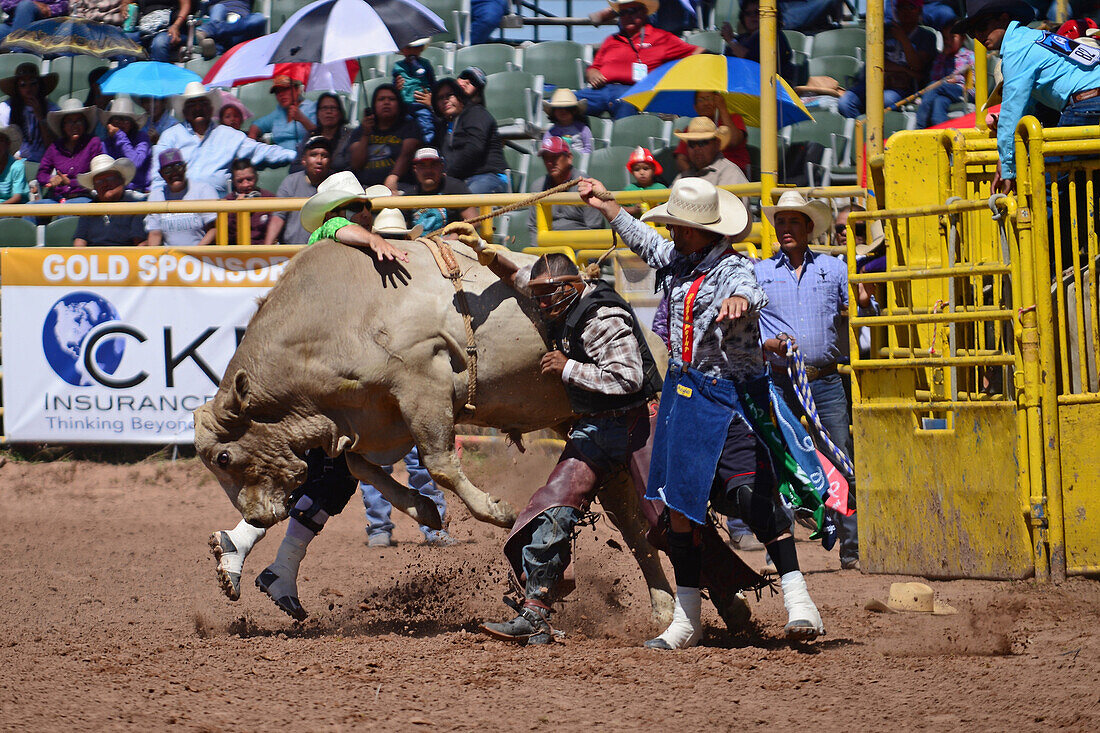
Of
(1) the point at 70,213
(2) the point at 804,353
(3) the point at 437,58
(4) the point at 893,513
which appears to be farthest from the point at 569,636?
(3) the point at 437,58

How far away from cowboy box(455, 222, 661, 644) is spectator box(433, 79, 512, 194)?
474cm

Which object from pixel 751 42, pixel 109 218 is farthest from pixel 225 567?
pixel 751 42

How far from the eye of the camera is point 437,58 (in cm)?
1258

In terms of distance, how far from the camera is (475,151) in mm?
9984

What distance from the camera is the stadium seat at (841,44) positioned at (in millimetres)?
11672

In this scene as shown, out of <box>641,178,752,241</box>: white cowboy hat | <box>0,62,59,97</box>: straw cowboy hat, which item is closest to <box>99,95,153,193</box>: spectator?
<box>0,62,59,97</box>: straw cowboy hat

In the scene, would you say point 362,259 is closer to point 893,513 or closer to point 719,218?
point 719,218

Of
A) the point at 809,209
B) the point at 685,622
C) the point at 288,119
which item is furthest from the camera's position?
the point at 288,119

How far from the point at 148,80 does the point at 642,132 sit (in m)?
4.60

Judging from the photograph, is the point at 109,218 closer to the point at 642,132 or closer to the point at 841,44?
the point at 642,132

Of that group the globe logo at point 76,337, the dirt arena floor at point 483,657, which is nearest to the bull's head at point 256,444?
the dirt arena floor at point 483,657

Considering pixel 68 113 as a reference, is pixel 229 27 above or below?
above

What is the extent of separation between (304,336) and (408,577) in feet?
6.08

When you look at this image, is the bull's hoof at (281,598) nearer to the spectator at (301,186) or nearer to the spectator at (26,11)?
the spectator at (301,186)
